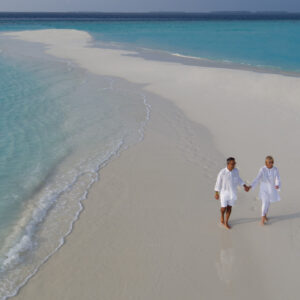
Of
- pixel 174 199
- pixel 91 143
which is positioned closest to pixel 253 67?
pixel 91 143

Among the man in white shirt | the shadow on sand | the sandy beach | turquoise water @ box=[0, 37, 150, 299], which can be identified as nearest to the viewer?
the sandy beach

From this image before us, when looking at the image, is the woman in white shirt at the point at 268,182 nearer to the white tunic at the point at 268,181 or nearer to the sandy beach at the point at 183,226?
the white tunic at the point at 268,181

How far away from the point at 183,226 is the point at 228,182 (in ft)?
3.90

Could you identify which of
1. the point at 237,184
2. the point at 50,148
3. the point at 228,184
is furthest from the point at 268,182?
the point at 50,148

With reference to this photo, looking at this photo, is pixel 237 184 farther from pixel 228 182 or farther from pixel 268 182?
pixel 268 182

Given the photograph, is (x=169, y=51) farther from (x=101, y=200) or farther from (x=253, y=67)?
(x=101, y=200)

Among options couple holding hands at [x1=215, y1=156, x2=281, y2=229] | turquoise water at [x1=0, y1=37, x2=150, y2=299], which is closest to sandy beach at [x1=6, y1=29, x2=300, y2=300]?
turquoise water at [x1=0, y1=37, x2=150, y2=299]

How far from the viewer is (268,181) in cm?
627

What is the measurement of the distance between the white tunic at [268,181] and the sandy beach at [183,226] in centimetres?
60

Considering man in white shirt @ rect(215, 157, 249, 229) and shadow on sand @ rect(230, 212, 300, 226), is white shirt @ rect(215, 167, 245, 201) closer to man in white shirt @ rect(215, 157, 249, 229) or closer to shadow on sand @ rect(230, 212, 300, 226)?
man in white shirt @ rect(215, 157, 249, 229)

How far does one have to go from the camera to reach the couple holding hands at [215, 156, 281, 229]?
20.0 ft

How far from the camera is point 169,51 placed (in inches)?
1276

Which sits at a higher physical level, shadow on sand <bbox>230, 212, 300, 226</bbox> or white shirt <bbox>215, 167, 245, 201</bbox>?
white shirt <bbox>215, 167, 245, 201</bbox>

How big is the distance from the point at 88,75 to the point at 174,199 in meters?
13.7
